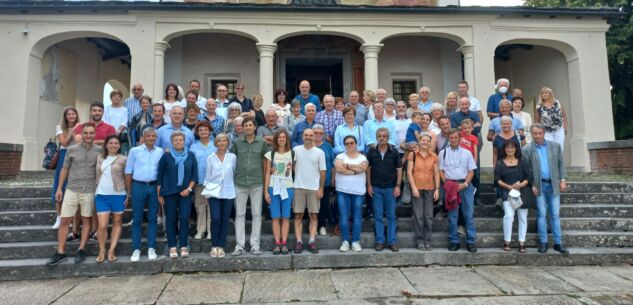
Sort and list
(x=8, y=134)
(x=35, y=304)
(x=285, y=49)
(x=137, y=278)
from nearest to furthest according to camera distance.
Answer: (x=35, y=304) < (x=137, y=278) < (x=8, y=134) < (x=285, y=49)

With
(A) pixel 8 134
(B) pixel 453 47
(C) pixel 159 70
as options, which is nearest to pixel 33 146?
(A) pixel 8 134

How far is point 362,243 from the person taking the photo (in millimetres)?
5941

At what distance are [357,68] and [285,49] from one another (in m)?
2.67

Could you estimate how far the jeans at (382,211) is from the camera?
5.70 meters

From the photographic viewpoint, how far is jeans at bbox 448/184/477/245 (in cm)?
575

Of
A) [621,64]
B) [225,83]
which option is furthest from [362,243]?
[621,64]

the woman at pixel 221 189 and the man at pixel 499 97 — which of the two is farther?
the man at pixel 499 97

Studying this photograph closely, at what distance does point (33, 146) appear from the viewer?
10.8 m

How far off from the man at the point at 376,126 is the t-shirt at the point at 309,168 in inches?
37.5

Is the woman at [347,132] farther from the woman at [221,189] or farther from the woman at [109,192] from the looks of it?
the woman at [109,192]

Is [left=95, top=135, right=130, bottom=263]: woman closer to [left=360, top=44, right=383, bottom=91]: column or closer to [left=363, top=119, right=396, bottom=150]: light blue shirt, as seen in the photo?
[left=363, top=119, right=396, bottom=150]: light blue shirt

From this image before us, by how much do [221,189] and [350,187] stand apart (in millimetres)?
1924

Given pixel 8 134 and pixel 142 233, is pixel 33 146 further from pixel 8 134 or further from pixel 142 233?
pixel 142 233

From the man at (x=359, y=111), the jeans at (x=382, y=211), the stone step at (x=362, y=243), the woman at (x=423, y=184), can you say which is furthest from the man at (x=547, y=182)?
the man at (x=359, y=111)
